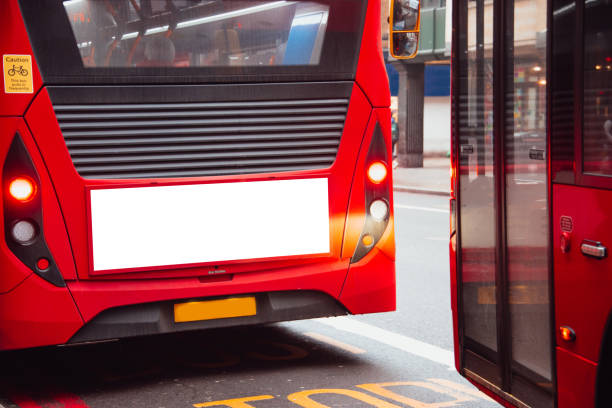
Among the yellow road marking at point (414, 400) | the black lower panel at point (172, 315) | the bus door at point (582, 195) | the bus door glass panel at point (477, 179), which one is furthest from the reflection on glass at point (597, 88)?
the black lower panel at point (172, 315)

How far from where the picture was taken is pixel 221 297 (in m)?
5.91

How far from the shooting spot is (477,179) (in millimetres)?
4617

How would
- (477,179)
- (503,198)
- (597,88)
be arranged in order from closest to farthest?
(597,88), (503,198), (477,179)

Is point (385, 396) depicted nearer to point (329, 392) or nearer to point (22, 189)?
point (329, 392)

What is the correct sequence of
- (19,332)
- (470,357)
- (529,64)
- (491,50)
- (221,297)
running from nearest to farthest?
(529,64), (491,50), (470,357), (19,332), (221,297)

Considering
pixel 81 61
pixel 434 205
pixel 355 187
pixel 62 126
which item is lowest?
pixel 434 205

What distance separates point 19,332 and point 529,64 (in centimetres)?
313

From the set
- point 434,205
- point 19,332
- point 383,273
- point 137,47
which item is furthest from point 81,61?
point 434,205

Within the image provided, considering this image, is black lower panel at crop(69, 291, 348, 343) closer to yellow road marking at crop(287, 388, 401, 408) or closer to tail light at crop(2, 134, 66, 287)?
tail light at crop(2, 134, 66, 287)

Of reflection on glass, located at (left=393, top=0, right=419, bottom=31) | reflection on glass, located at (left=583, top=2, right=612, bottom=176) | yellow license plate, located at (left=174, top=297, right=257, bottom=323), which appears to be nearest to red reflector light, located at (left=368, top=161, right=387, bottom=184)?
reflection on glass, located at (left=393, top=0, right=419, bottom=31)

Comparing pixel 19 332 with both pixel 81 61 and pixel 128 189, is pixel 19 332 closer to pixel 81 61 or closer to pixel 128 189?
pixel 128 189

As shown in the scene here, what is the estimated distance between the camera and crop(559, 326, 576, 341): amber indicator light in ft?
12.3

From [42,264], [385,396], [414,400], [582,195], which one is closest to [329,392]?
[385,396]

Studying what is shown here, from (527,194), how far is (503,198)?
230mm
